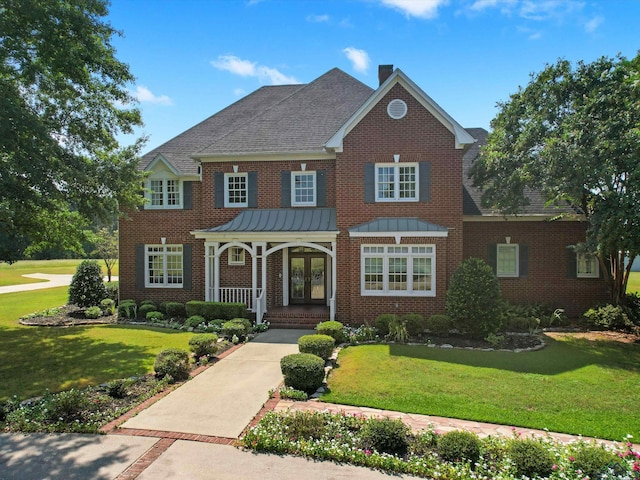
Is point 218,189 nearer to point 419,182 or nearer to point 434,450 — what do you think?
point 419,182

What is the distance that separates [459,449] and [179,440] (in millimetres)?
4292

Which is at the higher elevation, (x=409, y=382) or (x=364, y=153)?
(x=364, y=153)

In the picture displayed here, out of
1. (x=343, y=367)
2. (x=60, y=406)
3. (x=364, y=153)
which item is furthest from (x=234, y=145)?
(x=60, y=406)

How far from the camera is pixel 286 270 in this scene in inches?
687

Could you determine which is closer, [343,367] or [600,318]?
[343,367]

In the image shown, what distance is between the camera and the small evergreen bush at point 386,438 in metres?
6.06

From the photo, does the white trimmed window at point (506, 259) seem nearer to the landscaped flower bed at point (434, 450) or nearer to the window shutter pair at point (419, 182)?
the window shutter pair at point (419, 182)

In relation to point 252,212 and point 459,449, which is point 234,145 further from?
point 459,449

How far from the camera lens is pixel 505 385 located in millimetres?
8711

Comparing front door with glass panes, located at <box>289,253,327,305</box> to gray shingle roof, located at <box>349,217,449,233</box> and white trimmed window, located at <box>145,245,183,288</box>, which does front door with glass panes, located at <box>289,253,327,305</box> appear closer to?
gray shingle roof, located at <box>349,217,449,233</box>

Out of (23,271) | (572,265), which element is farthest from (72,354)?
(23,271)

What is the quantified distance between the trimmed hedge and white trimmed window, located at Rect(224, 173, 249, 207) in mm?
4365

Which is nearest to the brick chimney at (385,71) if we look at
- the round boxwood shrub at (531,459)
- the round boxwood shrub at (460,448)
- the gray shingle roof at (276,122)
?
the gray shingle roof at (276,122)

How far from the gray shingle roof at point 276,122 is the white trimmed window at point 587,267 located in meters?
11.7
